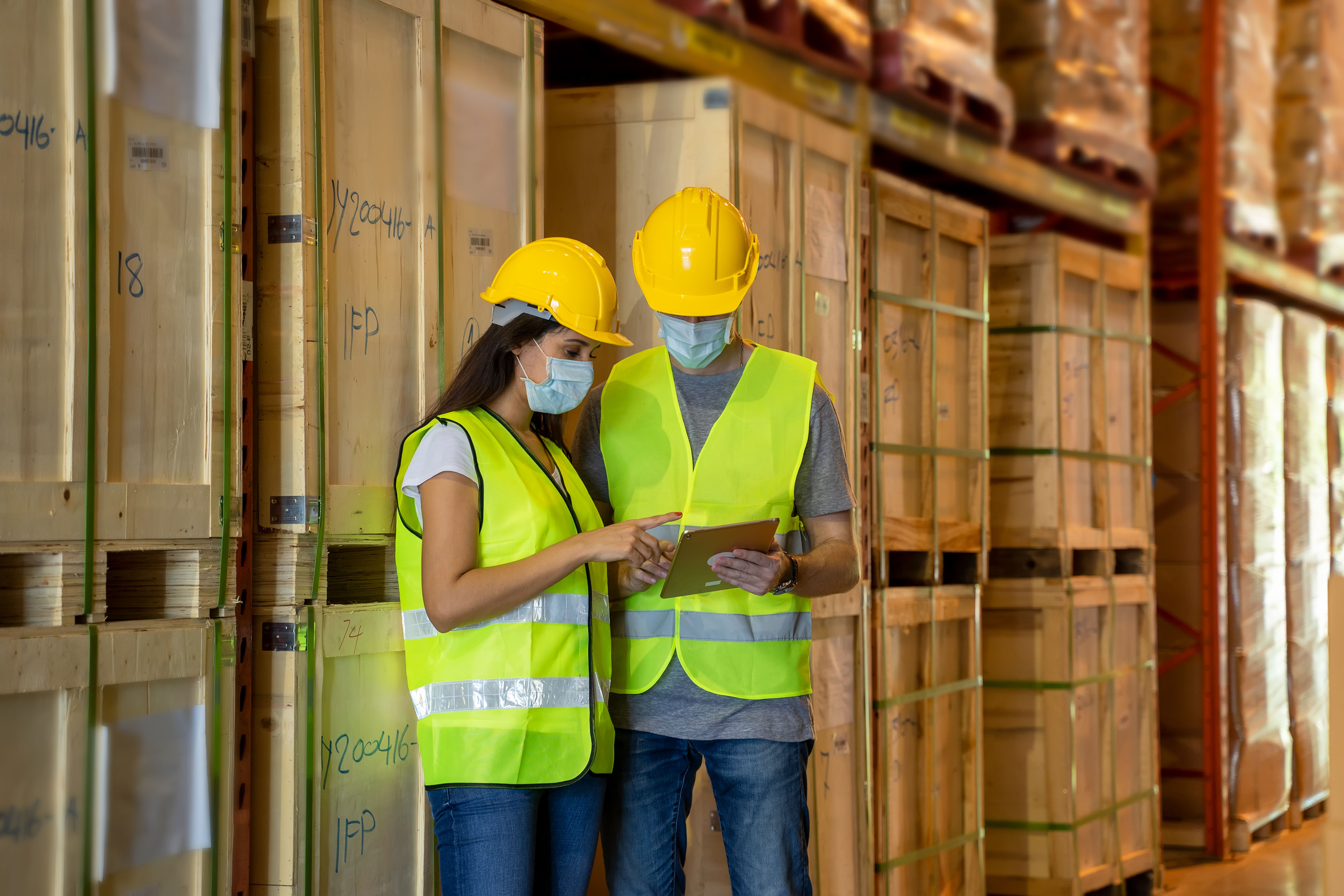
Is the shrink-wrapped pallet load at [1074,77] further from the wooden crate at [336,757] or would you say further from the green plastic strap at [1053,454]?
the wooden crate at [336,757]

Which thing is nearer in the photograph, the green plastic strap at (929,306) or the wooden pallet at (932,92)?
the green plastic strap at (929,306)

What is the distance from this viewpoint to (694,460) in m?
3.43

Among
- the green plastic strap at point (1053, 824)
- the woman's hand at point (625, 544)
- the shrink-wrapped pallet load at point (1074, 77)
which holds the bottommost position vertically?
the green plastic strap at point (1053, 824)

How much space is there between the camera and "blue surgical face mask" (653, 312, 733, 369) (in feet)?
11.0

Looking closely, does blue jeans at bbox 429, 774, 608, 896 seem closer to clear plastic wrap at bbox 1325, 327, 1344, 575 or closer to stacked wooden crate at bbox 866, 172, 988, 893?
stacked wooden crate at bbox 866, 172, 988, 893

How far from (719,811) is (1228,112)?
6982 millimetres

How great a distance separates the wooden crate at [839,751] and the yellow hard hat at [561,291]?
2007 mm

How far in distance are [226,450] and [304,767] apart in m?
0.78

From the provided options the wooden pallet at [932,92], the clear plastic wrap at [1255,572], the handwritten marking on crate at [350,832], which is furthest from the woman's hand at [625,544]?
the clear plastic wrap at [1255,572]

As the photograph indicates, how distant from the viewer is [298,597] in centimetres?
341

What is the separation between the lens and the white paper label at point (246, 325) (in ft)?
10.9

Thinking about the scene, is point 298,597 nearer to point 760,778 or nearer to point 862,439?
point 760,778

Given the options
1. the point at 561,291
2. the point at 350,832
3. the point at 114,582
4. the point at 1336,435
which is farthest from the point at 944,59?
the point at 1336,435

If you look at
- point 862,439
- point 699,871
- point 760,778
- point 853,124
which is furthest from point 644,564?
point 853,124
